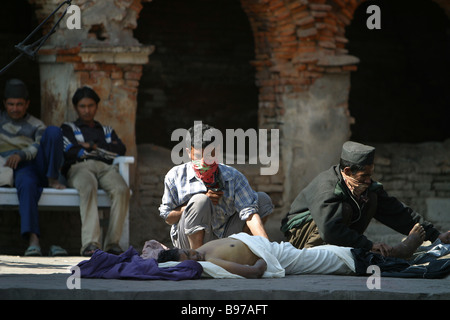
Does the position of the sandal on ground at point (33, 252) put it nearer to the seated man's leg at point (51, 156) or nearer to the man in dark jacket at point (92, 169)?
the man in dark jacket at point (92, 169)

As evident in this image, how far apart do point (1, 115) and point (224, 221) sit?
2.67 meters

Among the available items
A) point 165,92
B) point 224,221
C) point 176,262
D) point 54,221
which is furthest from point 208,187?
point 165,92

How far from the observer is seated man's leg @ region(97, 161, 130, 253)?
7.48 meters

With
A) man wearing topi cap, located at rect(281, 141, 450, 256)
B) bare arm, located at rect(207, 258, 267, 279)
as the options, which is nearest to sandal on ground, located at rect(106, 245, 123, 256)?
man wearing topi cap, located at rect(281, 141, 450, 256)

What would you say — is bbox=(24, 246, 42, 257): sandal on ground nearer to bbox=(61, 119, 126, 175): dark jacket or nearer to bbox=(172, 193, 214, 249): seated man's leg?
bbox=(61, 119, 126, 175): dark jacket

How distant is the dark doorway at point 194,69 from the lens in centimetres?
1138

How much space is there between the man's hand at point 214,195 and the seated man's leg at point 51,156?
194cm

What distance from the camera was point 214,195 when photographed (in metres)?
5.93

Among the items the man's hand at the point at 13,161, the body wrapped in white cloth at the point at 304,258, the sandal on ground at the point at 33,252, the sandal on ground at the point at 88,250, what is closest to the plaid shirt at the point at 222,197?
the body wrapped in white cloth at the point at 304,258

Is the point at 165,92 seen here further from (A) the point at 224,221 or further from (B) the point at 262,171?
(A) the point at 224,221

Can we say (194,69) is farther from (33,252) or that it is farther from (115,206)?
(33,252)

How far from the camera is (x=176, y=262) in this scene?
5.16 meters

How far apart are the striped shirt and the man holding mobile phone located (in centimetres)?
197

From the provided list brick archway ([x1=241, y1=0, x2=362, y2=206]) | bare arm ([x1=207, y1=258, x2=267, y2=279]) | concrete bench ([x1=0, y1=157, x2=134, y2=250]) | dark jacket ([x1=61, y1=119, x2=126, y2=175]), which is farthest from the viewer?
brick archway ([x1=241, y1=0, x2=362, y2=206])
